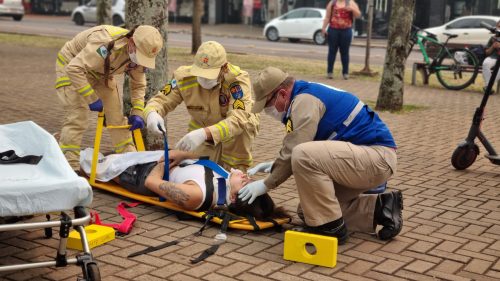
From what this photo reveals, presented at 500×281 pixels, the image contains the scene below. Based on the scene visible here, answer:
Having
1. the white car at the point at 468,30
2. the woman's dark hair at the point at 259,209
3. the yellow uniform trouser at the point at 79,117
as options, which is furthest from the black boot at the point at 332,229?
the white car at the point at 468,30

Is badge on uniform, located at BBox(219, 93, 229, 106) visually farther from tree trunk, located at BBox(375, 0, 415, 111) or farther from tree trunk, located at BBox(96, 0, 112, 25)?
tree trunk, located at BBox(96, 0, 112, 25)

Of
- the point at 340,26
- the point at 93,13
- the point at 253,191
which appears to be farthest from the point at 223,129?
the point at 93,13

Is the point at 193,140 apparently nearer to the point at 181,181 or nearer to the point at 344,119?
the point at 181,181

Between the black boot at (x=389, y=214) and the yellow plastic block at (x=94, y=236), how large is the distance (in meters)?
1.82

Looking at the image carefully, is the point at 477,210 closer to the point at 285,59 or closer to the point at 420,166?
the point at 420,166

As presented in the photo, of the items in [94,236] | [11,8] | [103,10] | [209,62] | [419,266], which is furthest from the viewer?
[11,8]

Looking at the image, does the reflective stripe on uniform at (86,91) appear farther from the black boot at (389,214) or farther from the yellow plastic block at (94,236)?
the black boot at (389,214)

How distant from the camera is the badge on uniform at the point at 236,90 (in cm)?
588

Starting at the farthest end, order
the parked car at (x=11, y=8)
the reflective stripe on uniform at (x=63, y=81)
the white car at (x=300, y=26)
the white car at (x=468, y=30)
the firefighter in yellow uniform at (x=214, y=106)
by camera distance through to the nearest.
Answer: the parked car at (x=11, y=8)
the white car at (x=300, y=26)
the white car at (x=468, y=30)
the reflective stripe on uniform at (x=63, y=81)
the firefighter in yellow uniform at (x=214, y=106)

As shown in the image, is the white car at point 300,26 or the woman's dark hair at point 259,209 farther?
the white car at point 300,26

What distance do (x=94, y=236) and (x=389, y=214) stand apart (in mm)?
1981

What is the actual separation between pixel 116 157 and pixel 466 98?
8.90m

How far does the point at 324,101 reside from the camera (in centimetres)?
483

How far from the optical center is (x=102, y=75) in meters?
6.62
